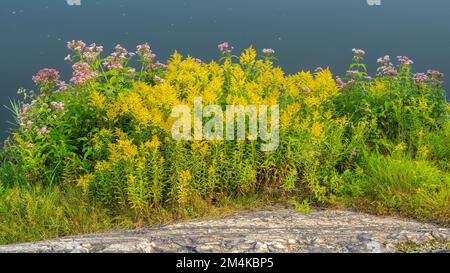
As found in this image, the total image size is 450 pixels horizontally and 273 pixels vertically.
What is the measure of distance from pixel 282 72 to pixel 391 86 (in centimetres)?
149

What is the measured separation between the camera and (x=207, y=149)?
6477mm

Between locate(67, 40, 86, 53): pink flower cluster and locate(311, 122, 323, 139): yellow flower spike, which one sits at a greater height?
locate(67, 40, 86, 53): pink flower cluster

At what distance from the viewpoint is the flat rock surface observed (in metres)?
5.12

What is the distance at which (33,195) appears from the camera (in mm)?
7008

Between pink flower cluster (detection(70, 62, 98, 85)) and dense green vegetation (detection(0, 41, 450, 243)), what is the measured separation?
15mm

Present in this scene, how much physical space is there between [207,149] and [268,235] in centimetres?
133

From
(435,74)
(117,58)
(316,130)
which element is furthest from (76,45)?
(435,74)

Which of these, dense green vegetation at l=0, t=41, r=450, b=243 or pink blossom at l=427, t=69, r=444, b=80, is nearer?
dense green vegetation at l=0, t=41, r=450, b=243

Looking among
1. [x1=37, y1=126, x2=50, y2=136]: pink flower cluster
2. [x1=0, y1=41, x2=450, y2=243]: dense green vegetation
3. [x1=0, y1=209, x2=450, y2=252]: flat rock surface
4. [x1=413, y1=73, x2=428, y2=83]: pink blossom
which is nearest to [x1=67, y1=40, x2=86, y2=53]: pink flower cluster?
[x1=0, y1=41, x2=450, y2=243]: dense green vegetation

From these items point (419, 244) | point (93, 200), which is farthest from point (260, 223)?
point (93, 200)

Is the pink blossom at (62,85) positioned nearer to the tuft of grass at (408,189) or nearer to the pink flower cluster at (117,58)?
the pink flower cluster at (117,58)

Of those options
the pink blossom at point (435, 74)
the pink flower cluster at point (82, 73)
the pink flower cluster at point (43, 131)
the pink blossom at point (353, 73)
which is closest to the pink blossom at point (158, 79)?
the pink flower cluster at point (82, 73)

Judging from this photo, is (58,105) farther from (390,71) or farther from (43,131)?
(390,71)

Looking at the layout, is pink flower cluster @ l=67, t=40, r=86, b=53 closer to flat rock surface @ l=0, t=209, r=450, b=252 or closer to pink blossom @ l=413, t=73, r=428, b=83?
flat rock surface @ l=0, t=209, r=450, b=252
